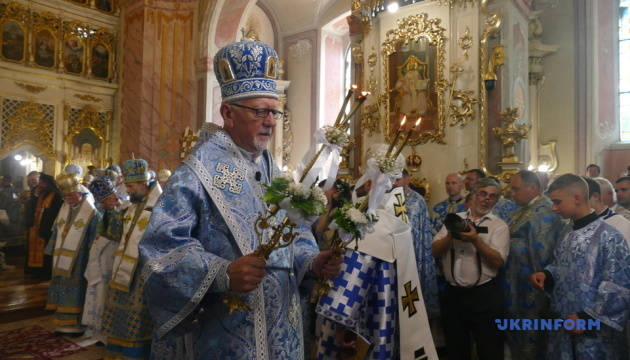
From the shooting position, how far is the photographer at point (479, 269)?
148 inches

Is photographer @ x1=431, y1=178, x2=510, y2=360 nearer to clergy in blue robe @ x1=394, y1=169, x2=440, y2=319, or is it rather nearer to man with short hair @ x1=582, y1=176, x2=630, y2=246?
clergy in blue robe @ x1=394, y1=169, x2=440, y2=319

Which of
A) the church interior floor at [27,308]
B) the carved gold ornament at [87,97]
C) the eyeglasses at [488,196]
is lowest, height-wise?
the church interior floor at [27,308]

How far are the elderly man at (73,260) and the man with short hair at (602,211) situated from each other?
17.1ft

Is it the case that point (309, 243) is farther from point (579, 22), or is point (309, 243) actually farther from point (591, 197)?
point (579, 22)

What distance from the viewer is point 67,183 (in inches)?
219

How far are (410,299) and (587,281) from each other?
A: 4.01 feet

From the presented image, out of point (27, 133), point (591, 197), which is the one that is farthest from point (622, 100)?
point (27, 133)

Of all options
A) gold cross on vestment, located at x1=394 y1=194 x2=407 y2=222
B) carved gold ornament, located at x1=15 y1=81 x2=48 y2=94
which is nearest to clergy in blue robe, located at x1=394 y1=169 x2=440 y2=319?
gold cross on vestment, located at x1=394 y1=194 x2=407 y2=222

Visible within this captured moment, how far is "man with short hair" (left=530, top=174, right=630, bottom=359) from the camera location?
2912mm

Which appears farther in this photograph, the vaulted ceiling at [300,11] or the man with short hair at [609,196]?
the vaulted ceiling at [300,11]

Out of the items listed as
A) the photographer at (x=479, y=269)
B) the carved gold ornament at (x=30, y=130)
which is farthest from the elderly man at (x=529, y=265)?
the carved gold ornament at (x=30, y=130)

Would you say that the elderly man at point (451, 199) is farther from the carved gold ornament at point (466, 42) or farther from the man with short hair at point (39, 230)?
the man with short hair at point (39, 230)

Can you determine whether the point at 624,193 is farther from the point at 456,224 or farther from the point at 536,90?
the point at 536,90

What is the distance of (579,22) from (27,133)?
13.9m
